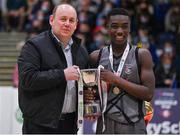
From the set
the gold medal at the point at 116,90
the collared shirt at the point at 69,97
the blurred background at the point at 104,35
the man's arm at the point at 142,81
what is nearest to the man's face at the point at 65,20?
the collared shirt at the point at 69,97

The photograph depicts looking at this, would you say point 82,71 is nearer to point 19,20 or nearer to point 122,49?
point 122,49

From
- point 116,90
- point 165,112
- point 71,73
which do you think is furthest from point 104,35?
point 71,73

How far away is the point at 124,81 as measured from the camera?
4.91 m

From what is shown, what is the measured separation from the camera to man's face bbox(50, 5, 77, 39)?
5.07m

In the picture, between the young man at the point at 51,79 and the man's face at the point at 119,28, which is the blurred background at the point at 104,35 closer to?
the young man at the point at 51,79

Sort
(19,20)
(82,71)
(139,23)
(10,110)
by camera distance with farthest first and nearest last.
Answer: (19,20), (139,23), (10,110), (82,71)

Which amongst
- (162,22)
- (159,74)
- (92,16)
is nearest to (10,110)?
(159,74)

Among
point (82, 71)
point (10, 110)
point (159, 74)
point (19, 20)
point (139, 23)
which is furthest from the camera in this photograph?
point (19, 20)

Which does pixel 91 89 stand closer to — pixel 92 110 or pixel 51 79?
pixel 92 110

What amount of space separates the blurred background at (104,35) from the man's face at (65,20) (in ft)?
16.0

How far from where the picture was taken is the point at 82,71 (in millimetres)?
4957

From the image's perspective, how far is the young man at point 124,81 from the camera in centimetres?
495

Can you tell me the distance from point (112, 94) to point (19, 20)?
12.1 meters

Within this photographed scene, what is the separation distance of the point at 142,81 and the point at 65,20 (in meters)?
0.88
